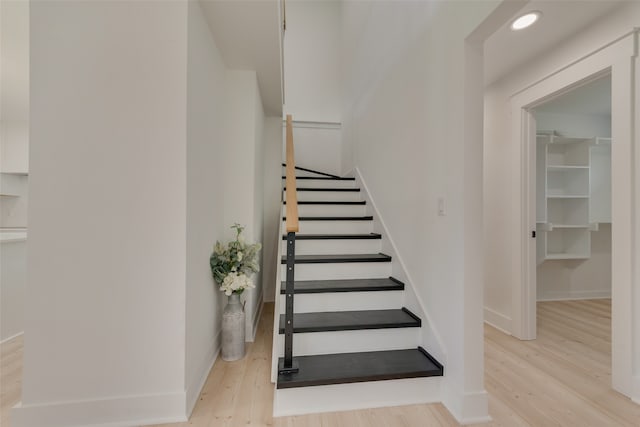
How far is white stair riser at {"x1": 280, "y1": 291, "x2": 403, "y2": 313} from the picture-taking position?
84.6 inches

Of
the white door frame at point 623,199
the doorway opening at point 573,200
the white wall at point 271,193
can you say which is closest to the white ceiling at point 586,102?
the doorway opening at point 573,200

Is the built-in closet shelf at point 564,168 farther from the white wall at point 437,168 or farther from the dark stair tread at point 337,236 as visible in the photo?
the dark stair tread at point 337,236

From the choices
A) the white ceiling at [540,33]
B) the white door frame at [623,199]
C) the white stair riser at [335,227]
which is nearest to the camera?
the white door frame at [623,199]

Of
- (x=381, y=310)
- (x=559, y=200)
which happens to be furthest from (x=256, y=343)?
(x=559, y=200)

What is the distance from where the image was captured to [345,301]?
86.6 inches

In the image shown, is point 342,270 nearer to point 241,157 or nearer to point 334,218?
point 334,218

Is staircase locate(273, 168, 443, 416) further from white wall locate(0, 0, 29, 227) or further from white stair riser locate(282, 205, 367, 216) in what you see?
white wall locate(0, 0, 29, 227)

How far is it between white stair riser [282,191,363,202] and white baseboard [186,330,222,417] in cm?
177

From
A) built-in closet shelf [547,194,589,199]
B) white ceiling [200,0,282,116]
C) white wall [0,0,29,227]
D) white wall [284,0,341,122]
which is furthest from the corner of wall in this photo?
white wall [284,0,341,122]

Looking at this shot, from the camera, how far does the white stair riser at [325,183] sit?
385cm

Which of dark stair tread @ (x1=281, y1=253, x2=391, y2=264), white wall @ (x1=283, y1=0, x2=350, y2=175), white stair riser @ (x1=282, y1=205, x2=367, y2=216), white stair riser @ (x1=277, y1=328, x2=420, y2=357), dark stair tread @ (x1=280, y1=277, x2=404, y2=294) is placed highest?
white wall @ (x1=283, y1=0, x2=350, y2=175)

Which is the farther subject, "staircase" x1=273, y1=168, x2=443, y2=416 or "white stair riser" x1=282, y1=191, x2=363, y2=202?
"white stair riser" x1=282, y1=191, x2=363, y2=202

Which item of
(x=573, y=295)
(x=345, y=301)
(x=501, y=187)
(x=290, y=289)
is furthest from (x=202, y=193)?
(x=573, y=295)

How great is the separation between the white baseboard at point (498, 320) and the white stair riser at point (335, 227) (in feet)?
4.88
